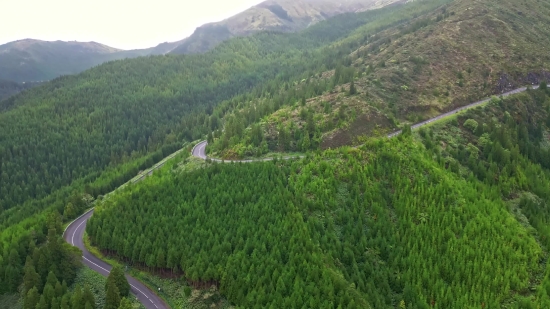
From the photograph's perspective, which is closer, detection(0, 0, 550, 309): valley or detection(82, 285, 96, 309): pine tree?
detection(82, 285, 96, 309): pine tree

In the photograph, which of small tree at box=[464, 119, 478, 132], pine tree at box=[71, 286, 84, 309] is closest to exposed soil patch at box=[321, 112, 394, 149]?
small tree at box=[464, 119, 478, 132]

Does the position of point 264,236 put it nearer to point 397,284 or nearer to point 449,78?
point 397,284

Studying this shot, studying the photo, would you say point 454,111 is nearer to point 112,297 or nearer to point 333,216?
point 333,216

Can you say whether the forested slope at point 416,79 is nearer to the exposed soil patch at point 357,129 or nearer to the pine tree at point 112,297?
the exposed soil patch at point 357,129

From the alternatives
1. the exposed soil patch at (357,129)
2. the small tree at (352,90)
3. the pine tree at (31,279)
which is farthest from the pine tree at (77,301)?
the small tree at (352,90)

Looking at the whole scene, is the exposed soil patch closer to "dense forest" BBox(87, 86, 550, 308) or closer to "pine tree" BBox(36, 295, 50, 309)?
"dense forest" BBox(87, 86, 550, 308)
